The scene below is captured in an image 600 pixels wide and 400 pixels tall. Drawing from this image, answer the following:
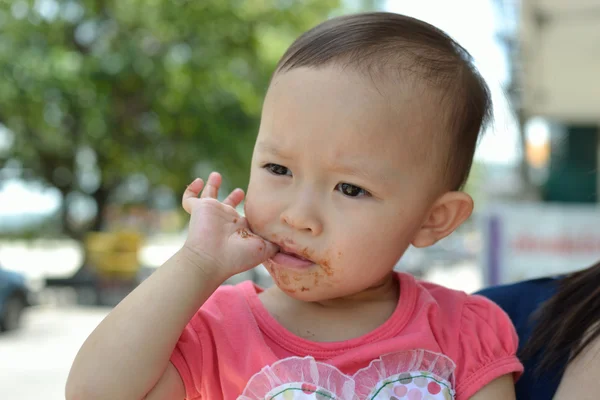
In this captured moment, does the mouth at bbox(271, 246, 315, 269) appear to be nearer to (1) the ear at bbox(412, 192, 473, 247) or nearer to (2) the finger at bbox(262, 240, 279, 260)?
(2) the finger at bbox(262, 240, 279, 260)

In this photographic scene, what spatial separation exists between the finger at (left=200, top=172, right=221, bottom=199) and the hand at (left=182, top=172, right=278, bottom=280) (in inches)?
2.6

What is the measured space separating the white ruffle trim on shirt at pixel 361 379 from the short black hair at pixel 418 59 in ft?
1.07

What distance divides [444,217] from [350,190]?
0.84 ft

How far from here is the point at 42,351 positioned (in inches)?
355

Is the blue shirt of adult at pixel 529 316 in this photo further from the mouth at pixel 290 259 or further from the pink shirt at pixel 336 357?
the mouth at pixel 290 259

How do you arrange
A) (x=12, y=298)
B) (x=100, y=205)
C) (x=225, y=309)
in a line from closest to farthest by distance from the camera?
(x=225, y=309) → (x=12, y=298) → (x=100, y=205)

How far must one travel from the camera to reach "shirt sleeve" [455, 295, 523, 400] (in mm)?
1272

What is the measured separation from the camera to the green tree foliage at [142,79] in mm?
12484

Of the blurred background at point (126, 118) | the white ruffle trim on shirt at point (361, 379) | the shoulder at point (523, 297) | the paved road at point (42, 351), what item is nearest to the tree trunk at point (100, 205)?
the blurred background at point (126, 118)

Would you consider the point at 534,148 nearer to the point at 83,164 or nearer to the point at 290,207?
the point at 83,164

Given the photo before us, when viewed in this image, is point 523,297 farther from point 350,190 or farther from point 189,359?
point 189,359

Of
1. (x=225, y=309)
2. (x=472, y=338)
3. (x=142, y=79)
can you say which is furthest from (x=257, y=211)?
(x=142, y=79)

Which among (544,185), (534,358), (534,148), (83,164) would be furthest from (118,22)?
(534,358)

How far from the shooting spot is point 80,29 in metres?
13.4
